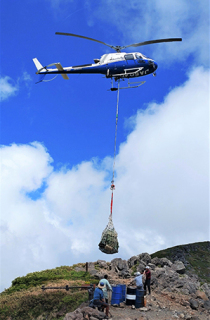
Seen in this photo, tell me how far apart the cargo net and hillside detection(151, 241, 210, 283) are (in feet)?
50.9

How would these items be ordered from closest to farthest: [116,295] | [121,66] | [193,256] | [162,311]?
[116,295] → [162,311] → [121,66] → [193,256]

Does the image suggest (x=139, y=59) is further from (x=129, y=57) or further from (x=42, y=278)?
(x=42, y=278)

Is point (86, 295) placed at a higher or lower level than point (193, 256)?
lower

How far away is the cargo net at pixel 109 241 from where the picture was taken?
1409cm

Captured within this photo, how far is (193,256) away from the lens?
3095 cm

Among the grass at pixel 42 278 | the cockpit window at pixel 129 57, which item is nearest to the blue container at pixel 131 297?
the grass at pixel 42 278

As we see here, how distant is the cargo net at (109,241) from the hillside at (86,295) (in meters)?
2.47

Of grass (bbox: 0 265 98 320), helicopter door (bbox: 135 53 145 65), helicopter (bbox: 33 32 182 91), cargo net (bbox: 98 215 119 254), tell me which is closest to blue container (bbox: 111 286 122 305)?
grass (bbox: 0 265 98 320)

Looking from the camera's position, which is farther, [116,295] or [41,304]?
[41,304]

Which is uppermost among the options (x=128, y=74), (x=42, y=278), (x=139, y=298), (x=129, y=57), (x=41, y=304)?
(x=129, y=57)

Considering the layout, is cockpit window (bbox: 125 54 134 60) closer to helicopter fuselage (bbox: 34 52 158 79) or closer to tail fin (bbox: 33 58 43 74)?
helicopter fuselage (bbox: 34 52 158 79)

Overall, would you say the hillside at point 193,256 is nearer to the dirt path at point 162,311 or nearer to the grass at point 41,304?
the dirt path at point 162,311

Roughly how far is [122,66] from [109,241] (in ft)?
37.6

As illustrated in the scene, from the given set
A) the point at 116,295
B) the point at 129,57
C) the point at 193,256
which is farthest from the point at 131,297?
the point at 193,256
